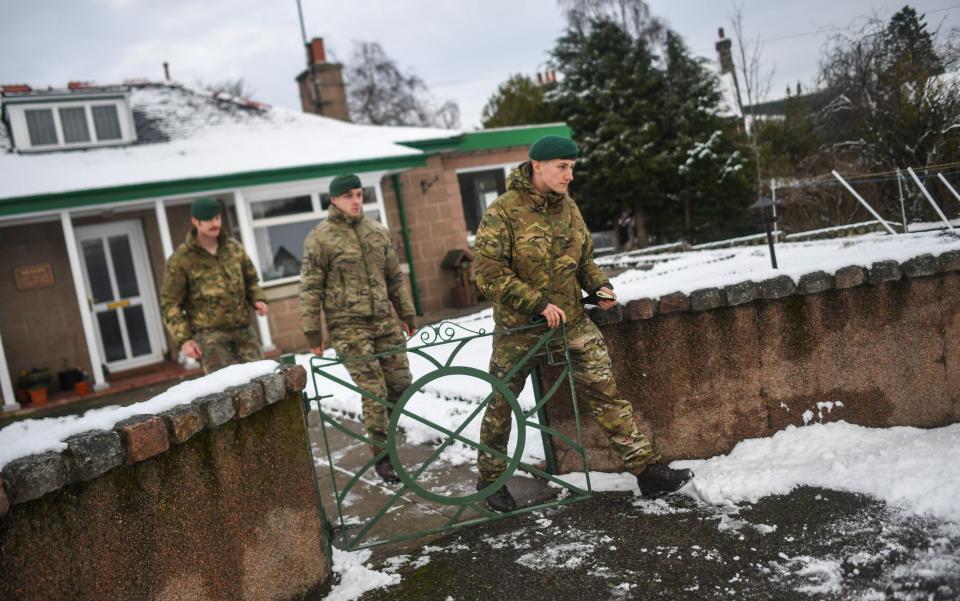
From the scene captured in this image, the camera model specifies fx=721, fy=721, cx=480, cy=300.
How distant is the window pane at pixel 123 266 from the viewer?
1209cm

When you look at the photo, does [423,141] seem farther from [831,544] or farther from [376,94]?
[376,94]

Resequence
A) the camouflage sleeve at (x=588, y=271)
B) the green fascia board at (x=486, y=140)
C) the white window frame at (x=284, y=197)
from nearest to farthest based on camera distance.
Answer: the camouflage sleeve at (x=588, y=271)
the white window frame at (x=284, y=197)
the green fascia board at (x=486, y=140)

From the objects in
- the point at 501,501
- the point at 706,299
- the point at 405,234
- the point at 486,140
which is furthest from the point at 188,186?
the point at 706,299

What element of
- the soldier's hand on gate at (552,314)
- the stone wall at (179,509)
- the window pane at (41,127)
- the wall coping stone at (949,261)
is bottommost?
the stone wall at (179,509)

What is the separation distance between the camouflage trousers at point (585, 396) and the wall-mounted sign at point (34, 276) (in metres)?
10.3

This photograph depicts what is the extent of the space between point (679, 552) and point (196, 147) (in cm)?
1182

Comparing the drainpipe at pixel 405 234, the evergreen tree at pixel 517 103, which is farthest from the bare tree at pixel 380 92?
the drainpipe at pixel 405 234

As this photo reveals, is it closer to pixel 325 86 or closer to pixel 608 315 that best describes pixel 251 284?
pixel 608 315

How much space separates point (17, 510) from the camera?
2.13 m

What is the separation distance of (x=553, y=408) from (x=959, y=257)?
7.61 feet

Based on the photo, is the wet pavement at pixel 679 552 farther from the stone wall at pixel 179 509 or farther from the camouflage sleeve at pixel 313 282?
the camouflage sleeve at pixel 313 282

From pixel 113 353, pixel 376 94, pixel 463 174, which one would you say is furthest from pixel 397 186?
pixel 376 94

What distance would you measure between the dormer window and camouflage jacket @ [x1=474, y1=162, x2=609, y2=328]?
11254 millimetres

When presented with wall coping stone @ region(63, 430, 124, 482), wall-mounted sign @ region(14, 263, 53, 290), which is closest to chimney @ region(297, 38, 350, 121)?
wall-mounted sign @ region(14, 263, 53, 290)
